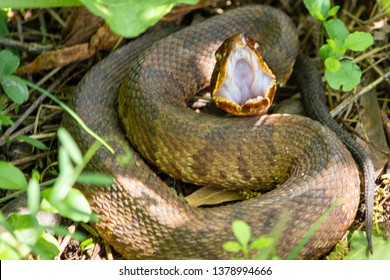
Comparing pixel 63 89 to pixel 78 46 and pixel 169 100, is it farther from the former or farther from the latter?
pixel 169 100

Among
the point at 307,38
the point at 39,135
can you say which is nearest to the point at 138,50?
the point at 39,135

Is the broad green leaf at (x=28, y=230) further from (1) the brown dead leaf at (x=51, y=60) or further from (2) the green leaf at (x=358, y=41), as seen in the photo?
(2) the green leaf at (x=358, y=41)

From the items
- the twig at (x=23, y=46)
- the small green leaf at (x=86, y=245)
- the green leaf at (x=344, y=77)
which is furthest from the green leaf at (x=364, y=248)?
the twig at (x=23, y=46)

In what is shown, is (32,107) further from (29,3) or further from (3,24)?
(29,3)

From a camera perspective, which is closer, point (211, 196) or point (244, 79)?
point (211, 196)

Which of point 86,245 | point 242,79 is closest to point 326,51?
point 242,79
